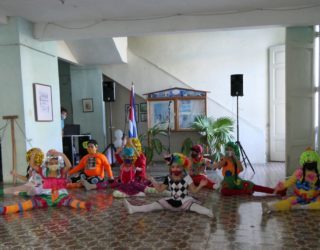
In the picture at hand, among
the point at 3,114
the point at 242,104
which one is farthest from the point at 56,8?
the point at 242,104

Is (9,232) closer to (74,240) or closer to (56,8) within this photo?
(74,240)

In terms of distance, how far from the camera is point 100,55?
7680 mm

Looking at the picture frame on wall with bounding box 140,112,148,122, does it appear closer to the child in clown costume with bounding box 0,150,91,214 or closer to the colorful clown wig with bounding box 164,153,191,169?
the child in clown costume with bounding box 0,150,91,214

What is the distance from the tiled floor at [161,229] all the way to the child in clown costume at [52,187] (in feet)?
0.41

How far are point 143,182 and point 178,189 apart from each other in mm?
1432

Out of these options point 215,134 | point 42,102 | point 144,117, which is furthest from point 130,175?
point 144,117

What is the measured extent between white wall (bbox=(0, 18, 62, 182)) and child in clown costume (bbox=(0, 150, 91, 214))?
1650 millimetres

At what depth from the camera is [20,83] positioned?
544cm

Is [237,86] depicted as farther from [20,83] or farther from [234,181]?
[20,83]

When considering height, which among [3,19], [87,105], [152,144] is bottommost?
[152,144]

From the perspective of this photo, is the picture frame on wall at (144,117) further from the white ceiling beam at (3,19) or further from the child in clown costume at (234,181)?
the child in clown costume at (234,181)

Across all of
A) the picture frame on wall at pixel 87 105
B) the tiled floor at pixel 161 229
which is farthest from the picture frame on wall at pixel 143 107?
the tiled floor at pixel 161 229

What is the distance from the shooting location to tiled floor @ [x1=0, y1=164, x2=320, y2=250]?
9.09ft

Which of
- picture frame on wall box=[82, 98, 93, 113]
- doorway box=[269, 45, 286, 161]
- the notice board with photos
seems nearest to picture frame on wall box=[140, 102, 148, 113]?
the notice board with photos
